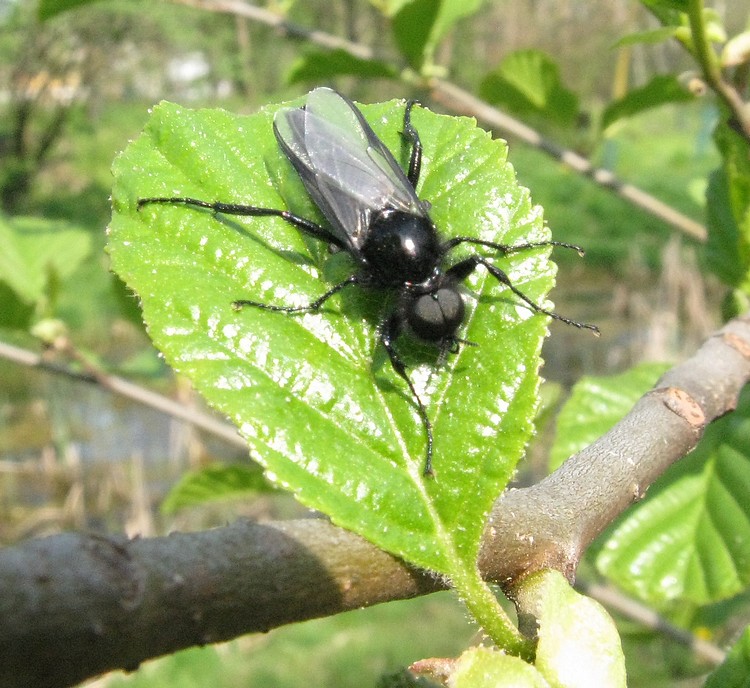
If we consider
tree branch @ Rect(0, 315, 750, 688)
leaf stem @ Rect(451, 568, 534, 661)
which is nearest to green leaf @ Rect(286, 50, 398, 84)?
tree branch @ Rect(0, 315, 750, 688)

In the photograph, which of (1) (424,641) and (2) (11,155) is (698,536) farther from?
Answer: (2) (11,155)

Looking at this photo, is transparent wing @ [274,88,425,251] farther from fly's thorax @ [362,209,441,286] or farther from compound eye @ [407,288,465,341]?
compound eye @ [407,288,465,341]

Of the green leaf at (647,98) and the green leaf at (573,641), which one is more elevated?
the green leaf at (647,98)

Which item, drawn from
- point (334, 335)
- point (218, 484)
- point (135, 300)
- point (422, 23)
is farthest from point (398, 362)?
point (422, 23)

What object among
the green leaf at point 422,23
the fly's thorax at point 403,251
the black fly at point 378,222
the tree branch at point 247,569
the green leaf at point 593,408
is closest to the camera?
the tree branch at point 247,569

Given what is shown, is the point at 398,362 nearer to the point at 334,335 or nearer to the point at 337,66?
the point at 334,335

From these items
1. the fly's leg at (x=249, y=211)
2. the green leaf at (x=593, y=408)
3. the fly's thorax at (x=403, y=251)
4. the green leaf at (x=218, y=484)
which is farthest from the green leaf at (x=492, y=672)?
the green leaf at (x=218, y=484)

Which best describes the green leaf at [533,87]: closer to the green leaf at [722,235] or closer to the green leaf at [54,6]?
the green leaf at [722,235]
